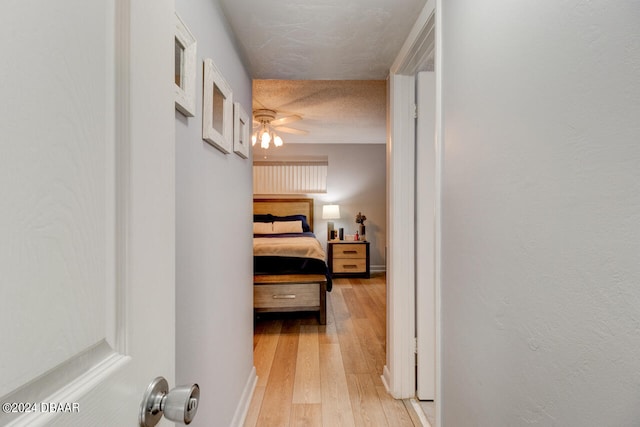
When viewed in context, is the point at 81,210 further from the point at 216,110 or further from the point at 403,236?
the point at 403,236

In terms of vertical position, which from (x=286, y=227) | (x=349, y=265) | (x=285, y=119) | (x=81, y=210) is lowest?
(x=349, y=265)

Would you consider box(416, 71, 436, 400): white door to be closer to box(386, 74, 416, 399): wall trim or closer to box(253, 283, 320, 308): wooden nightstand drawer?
box(386, 74, 416, 399): wall trim

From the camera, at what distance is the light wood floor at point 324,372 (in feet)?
6.00

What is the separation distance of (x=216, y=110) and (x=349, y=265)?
4333 mm

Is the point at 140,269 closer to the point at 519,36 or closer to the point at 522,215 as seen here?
the point at 522,215

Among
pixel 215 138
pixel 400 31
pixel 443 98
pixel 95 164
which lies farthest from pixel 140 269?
pixel 400 31

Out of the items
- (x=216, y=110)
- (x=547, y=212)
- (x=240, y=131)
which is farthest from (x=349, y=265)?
(x=547, y=212)

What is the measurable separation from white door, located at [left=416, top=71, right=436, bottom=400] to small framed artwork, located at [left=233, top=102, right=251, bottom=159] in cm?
109

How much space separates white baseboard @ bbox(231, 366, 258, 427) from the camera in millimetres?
1646

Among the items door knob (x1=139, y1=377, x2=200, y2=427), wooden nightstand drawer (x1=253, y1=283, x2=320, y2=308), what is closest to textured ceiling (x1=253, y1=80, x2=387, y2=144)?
wooden nightstand drawer (x1=253, y1=283, x2=320, y2=308)

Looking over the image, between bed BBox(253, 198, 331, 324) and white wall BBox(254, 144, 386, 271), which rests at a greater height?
white wall BBox(254, 144, 386, 271)

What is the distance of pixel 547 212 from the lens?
662 millimetres

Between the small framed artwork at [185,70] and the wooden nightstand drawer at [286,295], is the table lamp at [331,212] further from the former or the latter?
the small framed artwork at [185,70]

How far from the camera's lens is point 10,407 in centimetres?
29
